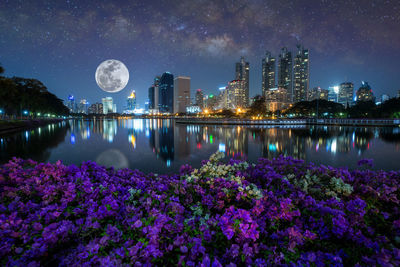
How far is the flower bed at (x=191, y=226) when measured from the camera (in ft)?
6.79

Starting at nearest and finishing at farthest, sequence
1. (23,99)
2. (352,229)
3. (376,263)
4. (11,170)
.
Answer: (376,263) < (352,229) < (11,170) < (23,99)

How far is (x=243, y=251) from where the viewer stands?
214cm

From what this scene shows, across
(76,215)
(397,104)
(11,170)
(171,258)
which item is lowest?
(171,258)

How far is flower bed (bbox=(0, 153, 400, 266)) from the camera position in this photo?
207cm

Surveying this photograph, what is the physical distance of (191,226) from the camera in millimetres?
2570

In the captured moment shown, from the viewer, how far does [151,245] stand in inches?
80.3

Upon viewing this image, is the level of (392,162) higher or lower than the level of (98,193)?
lower

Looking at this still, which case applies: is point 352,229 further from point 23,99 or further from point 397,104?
point 397,104

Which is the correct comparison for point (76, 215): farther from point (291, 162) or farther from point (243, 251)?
point (291, 162)

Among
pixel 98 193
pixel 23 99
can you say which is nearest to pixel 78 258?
pixel 98 193

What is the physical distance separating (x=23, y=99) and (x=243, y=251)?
65.9 m

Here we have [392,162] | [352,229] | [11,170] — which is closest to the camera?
[352,229]

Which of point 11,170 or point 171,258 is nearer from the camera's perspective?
point 171,258

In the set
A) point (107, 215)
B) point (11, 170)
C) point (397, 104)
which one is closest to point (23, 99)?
point (11, 170)
